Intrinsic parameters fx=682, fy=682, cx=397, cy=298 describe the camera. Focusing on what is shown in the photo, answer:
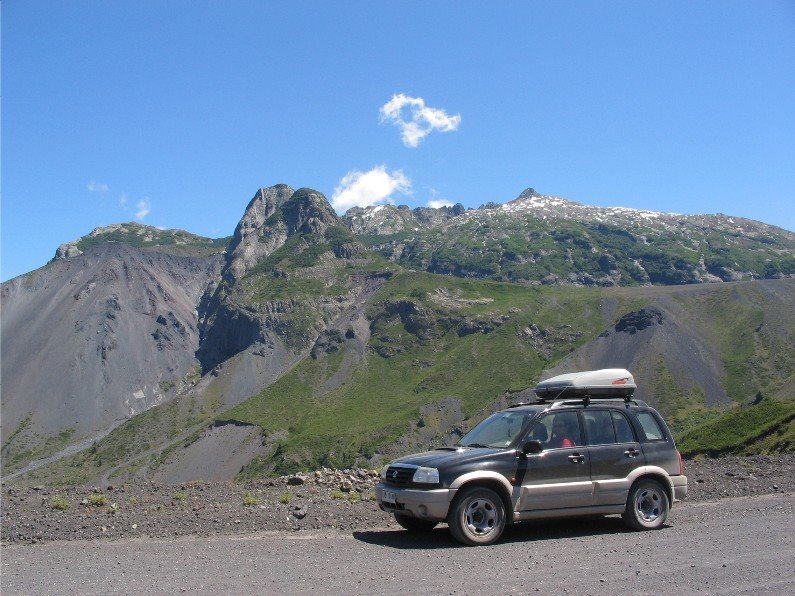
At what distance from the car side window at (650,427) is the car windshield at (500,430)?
2.19 meters

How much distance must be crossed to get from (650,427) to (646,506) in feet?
Result: 4.47

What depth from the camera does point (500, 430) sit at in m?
11.6

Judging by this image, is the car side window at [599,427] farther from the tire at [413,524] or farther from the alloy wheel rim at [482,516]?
the tire at [413,524]

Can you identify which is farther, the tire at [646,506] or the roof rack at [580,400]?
the roof rack at [580,400]

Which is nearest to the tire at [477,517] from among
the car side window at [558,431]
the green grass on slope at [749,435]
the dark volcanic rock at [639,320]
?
the car side window at [558,431]

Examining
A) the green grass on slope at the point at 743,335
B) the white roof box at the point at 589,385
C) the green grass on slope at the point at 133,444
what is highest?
the green grass on slope at the point at 743,335

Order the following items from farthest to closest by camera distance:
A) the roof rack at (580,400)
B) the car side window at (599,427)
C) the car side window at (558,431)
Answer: the roof rack at (580,400) < the car side window at (599,427) < the car side window at (558,431)

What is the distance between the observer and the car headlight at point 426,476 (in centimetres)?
1027

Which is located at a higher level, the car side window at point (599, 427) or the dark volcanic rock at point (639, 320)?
the dark volcanic rock at point (639, 320)

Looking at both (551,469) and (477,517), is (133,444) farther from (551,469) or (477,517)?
(551,469)

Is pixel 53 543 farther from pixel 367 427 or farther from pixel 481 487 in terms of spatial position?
pixel 367 427

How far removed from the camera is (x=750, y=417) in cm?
4072

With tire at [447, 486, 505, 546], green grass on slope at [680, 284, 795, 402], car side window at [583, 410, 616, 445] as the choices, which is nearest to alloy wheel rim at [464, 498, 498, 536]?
tire at [447, 486, 505, 546]

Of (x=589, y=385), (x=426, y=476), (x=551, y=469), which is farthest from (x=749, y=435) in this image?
(x=426, y=476)
